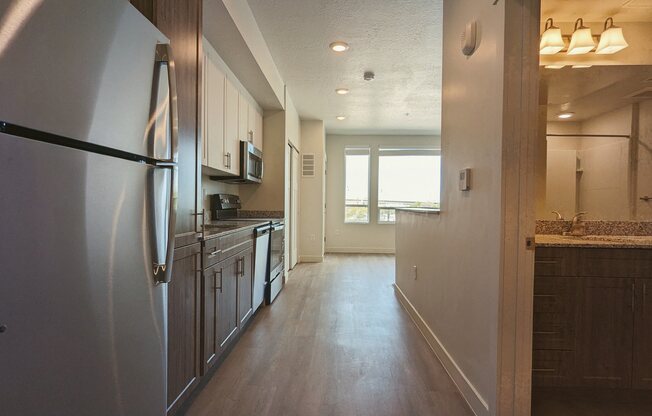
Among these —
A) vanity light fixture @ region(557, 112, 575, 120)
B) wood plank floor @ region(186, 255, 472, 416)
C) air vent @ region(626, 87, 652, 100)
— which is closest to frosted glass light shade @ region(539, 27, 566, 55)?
vanity light fixture @ region(557, 112, 575, 120)

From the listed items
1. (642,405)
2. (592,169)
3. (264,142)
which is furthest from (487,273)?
(264,142)

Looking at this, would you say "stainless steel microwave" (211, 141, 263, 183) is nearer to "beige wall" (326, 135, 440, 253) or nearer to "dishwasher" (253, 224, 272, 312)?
"dishwasher" (253, 224, 272, 312)

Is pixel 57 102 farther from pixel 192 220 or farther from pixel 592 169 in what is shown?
pixel 592 169

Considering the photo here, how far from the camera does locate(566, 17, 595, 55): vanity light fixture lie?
223 centimetres

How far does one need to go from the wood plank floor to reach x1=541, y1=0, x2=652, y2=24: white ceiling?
8.05ft

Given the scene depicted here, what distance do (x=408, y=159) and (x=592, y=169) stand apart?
525 centimetres

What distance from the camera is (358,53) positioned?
352 cm

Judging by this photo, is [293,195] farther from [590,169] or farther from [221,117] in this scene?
[590,169]

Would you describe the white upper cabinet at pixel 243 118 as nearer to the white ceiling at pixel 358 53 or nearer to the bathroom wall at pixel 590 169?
the white ceiling at pixel 358 53

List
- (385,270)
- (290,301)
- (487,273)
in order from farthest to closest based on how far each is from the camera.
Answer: (385,270) → (290,301) → (487,273)

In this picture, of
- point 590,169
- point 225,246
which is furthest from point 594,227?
point 225,246

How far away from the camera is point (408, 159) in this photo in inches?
300

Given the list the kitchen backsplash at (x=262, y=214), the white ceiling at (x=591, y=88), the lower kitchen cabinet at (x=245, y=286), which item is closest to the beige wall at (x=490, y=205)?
the white ceiling at (x=591, y=88)

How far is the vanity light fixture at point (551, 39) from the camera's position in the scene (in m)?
2.24
